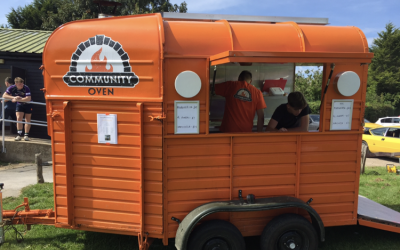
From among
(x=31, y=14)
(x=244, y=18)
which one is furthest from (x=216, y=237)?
(x=31, y=14)

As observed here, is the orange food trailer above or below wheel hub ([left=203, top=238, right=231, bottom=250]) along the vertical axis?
above

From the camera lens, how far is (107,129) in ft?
10.7

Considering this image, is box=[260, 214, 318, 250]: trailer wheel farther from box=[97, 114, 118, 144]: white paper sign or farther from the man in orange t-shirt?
box=[97, 114, 118, 144]: white paper sign

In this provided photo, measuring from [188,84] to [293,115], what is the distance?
6.06 feet

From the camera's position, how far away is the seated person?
3.87 meters

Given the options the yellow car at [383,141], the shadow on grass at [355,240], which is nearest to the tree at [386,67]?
the yellow car at [383,141]

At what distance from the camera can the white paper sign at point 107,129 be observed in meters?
3.23

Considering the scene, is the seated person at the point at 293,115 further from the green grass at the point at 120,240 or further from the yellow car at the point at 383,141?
the yellow car at the point at 383,141

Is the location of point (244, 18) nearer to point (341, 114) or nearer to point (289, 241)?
point (341, 114)

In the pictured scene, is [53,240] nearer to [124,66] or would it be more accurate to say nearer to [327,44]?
[124,66]

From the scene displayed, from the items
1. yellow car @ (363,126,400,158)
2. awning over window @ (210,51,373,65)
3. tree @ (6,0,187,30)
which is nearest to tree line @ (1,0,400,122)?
tree @ (6,0,187,30)

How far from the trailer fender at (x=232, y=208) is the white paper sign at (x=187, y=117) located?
35.7 inches

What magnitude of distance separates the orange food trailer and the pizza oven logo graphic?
1 cm

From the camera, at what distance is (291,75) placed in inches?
210
